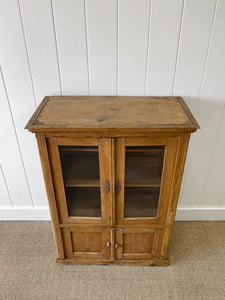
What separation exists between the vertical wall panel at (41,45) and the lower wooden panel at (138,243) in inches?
36.9

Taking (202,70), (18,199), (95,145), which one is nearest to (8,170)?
(18,199)

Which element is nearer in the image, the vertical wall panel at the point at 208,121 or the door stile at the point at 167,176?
the door stile at the point at 167,176

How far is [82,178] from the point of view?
1.26 metres

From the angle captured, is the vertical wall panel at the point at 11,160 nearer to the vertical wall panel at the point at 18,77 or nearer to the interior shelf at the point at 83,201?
the vertical wall panel at the point at 18,77

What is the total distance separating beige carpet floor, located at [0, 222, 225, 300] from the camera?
1.42 metres

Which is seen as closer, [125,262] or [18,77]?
[18,77]

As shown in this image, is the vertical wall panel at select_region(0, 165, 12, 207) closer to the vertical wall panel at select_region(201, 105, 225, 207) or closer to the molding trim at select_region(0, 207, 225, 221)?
the molding trim at select_region(0, 207, 225, 221)

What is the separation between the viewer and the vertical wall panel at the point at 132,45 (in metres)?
1.17

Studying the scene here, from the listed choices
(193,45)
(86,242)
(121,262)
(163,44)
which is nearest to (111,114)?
(163,44)

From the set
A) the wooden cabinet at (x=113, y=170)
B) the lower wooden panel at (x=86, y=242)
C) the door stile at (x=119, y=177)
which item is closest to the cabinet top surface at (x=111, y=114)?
the wooden cabinet at (x=113, y=170)

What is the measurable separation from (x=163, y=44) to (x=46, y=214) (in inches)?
57.6

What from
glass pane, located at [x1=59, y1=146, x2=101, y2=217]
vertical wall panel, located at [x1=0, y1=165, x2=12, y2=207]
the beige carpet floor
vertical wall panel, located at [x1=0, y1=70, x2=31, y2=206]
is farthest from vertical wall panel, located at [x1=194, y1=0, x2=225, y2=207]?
vertical wall panel, located at [x1=0, y1=165, x2=12, y2=207]

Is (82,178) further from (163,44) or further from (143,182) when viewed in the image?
(163,44)

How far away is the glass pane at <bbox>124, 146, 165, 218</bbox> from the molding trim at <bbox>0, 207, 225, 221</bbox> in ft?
2.07
